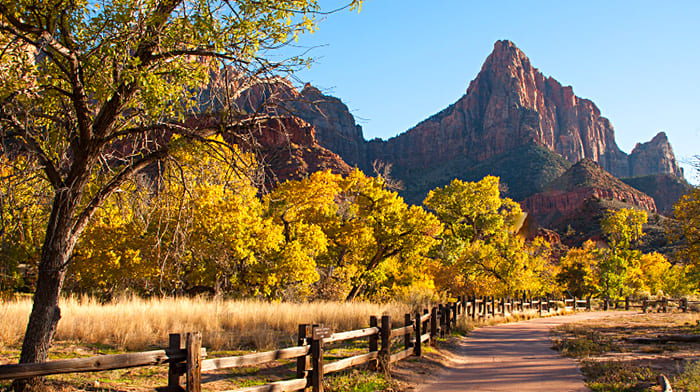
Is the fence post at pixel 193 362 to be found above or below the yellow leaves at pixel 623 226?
below

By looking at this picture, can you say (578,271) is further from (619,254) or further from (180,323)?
(180,323)

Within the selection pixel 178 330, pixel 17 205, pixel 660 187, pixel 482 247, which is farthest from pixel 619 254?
pixel 660 187

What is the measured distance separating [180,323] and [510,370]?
26.7 ft

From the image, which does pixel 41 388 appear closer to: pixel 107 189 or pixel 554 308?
pixel 107 189

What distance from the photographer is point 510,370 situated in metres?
10.3

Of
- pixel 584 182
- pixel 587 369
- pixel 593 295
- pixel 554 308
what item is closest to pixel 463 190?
pixel 554 308

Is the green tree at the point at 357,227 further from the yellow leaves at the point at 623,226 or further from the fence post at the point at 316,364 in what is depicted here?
the yellow leaves at the point at 623,226

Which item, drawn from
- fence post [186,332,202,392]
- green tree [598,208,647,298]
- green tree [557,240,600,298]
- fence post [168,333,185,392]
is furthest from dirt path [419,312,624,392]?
green tree [557,240,600,298]

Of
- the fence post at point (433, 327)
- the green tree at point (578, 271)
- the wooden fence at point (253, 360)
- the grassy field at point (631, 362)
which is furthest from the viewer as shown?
the green tree at point (578, 271)

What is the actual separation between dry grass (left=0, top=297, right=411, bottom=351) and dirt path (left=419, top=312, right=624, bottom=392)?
378cm

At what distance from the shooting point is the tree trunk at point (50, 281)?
21.6 ft

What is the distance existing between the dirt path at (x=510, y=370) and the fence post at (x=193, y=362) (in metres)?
4.65

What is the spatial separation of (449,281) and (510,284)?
5539mm

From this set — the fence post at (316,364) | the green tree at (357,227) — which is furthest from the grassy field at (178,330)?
the green tree at (357,227)
